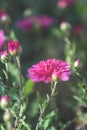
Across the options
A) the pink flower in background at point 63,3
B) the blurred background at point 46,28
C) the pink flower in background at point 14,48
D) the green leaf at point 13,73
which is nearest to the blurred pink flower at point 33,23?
the blurred background at point 46,28

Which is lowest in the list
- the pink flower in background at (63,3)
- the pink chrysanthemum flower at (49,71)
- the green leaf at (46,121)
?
the green leaf at (46,121)

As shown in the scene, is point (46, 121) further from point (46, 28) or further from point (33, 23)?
point (46, 28)

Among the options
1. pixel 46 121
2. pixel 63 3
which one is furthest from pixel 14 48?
pixel 63 3

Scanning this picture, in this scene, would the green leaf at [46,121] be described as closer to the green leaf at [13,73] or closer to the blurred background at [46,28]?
the green leaf at [13,73]

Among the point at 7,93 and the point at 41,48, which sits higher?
the point at 41,48

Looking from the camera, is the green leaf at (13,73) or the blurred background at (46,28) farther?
the blurred background at (46,28)

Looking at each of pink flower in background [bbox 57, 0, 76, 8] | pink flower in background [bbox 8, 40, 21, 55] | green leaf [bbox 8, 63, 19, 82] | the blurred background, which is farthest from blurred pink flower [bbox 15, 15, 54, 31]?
pink flower in background [bbox 8, 40, 21, 55]

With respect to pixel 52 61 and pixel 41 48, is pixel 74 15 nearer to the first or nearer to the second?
pixel 41 48

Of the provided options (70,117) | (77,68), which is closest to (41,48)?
(70,117)

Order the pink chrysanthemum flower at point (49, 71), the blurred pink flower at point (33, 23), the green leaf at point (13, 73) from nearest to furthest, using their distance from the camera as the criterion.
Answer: the pink chrysanthemum flower at point (49, 71) < the green leaf at point (13, 73) < the blurred pink flower at point (33, 23)
